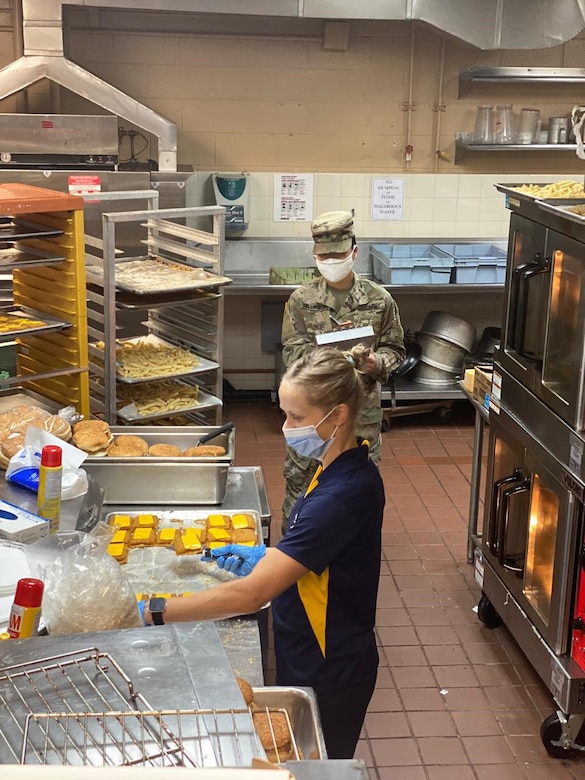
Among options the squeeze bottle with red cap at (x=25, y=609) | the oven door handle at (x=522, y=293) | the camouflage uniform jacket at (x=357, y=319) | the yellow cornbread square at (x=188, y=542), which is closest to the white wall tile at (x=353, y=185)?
the camouflage uniform jacket at (x=357, y=319)

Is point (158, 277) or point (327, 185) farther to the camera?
point (327, 185)

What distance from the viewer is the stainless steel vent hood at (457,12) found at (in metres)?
6.06

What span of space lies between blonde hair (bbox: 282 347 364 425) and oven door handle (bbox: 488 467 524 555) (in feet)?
5.28

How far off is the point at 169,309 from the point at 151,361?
1.98 feet

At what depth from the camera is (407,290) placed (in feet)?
22.2

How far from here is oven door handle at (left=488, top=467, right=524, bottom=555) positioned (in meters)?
3.83

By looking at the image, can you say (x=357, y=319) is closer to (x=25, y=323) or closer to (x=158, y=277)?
(x=158, y=277)

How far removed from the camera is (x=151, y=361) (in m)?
4.71

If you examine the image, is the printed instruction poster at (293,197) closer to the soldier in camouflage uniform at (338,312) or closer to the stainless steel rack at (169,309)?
the stainless steel rack at (169,309)

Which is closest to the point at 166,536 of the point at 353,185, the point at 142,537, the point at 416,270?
the point at 142,537

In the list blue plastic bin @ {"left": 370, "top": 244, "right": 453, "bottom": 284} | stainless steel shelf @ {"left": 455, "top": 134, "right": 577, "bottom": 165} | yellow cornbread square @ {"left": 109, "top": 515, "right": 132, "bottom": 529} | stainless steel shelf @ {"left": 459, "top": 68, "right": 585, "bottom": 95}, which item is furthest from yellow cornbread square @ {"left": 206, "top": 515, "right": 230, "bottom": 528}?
stainless steel shelf @ {"left": 459, "top": 68, "right": 585, "bottom": 95}

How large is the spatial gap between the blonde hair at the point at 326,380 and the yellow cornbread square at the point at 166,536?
814mm

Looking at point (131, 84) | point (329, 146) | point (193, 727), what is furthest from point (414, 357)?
point (193, 727)

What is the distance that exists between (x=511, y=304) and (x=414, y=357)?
3071 mm
